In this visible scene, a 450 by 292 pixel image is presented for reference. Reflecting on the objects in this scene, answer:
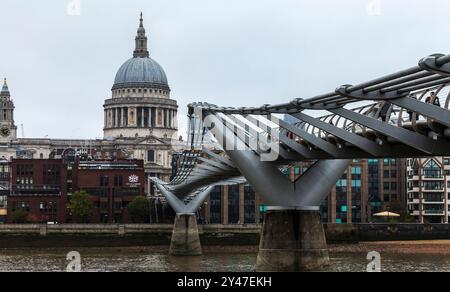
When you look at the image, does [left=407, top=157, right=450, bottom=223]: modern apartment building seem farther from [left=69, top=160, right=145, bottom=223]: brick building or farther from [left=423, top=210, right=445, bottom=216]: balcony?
[left=69, top=160, right=145, bottom=223]: brick building

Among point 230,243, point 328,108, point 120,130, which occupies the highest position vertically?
point 120,130

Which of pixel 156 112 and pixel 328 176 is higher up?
pixel 156 112

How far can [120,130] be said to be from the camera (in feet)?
579

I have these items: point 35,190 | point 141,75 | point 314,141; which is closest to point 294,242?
point 314,141

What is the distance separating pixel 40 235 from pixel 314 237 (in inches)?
1885

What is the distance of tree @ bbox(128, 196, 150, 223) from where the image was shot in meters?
107

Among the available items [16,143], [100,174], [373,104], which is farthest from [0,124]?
[373,104]

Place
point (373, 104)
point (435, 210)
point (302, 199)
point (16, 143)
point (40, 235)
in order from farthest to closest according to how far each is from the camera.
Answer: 1. point (16, 143)
2. point (435, 210)
3. point (40, 235)
4. point (302, 199)
5. point (373, 104)

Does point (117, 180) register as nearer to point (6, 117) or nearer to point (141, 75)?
point (6, 117)

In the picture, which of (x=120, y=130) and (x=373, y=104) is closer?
(x=373, y=104)

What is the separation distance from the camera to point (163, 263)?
209ft

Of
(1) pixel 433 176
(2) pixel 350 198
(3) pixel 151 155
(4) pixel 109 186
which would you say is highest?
(3) pixel 151 155

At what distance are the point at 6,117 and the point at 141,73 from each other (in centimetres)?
2460

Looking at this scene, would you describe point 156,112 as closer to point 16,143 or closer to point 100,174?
point 16,143
